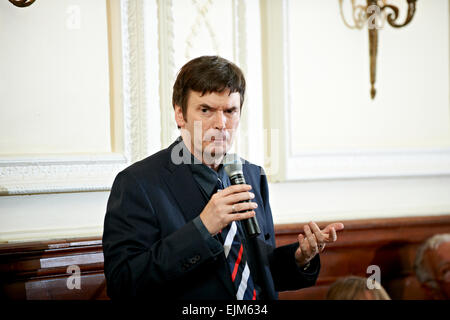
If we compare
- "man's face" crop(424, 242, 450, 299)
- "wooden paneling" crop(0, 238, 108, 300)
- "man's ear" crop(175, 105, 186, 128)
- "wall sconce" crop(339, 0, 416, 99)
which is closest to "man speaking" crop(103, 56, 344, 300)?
"man's ear" crop(175, 105, 186, 128)

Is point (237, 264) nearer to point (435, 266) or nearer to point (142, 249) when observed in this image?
point (142, 249)

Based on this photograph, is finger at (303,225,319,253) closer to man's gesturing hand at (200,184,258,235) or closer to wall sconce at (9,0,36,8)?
man's gesturing hand at (200,184,258,235)

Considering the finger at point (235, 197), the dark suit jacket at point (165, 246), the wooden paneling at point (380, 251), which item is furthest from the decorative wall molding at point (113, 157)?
the finger at point (235, 197)

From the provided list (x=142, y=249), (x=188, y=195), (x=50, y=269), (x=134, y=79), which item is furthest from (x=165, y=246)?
(x=134, y=79)

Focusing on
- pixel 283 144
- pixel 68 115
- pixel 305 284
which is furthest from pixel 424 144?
pixel 68 115

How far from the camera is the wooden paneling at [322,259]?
71.1 inches

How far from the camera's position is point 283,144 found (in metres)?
2.40

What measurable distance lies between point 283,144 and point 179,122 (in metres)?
0.97

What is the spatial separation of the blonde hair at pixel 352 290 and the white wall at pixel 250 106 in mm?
362

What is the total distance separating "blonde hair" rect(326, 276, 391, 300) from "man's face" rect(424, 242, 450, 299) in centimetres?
33

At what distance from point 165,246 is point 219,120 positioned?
400 mm

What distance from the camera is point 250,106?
235cm

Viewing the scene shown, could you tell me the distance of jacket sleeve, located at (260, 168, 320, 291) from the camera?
1571 mm

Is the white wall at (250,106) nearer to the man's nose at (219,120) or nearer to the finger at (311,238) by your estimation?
the man's nose at (219,120)
